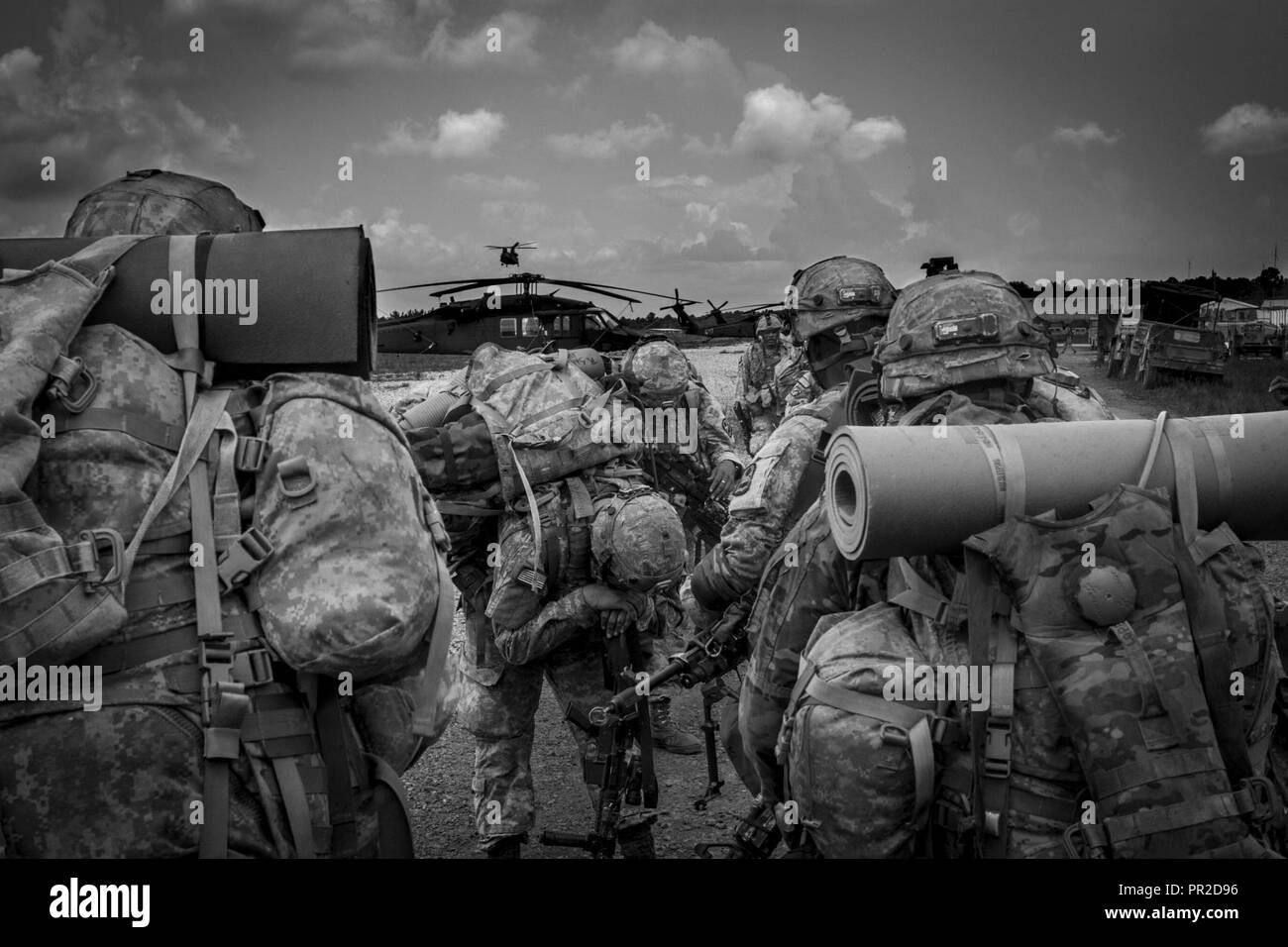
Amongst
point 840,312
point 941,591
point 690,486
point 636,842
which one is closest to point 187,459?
point 941,591

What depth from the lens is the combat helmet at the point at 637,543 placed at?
4.64 meters

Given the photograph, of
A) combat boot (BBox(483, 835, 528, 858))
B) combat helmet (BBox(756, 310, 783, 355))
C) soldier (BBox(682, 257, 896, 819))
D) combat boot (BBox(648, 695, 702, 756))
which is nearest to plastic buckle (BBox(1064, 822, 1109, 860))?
soldier (BBox(682, 257, 896, 819))

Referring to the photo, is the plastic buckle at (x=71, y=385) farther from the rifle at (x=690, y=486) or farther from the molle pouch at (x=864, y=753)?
the rifle at (x=690, y=486)

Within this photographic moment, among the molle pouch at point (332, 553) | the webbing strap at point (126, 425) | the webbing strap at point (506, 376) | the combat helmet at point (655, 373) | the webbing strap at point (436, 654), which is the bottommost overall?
the webbing strap at point (436, 654)

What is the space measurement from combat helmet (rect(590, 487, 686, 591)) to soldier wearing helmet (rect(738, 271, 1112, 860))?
5.05 ft

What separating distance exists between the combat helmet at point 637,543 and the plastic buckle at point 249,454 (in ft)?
8.17

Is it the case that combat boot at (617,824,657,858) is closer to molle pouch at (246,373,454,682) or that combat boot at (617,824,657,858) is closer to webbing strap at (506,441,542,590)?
webbing strap at (506,441,542,590)

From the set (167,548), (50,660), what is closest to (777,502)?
(167,548)

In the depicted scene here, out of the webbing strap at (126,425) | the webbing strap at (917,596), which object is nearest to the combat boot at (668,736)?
the webbing strap at (917,596)

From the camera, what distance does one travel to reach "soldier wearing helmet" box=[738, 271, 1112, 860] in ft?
9.27

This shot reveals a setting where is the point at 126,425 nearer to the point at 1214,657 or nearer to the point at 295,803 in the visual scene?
the point at 295,803

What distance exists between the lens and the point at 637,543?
4629mm
